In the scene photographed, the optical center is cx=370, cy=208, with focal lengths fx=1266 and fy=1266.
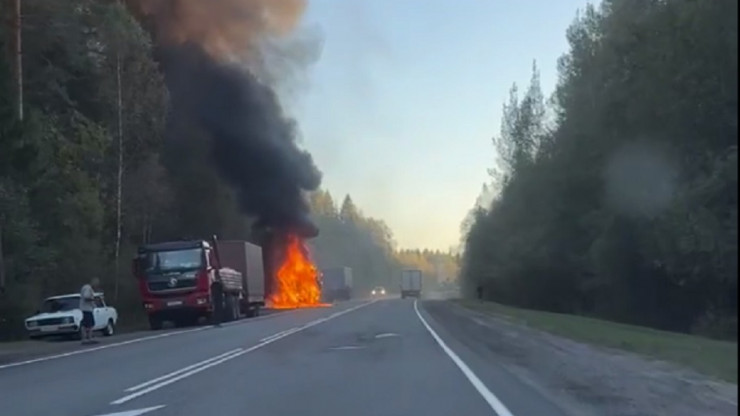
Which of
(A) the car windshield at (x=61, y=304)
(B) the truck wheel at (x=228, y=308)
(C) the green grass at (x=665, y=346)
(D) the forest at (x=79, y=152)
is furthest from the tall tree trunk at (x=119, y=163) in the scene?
(C) the green grass at (x=665, y=346)

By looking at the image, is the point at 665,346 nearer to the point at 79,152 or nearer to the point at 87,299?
the point at 87,299

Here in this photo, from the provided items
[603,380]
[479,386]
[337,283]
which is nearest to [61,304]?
[479,386]

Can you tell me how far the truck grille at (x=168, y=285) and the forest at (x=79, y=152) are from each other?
3683 millimetres

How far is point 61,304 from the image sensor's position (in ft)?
134

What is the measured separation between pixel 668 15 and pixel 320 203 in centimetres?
14544

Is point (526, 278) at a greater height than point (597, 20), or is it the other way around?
point (597, 20)

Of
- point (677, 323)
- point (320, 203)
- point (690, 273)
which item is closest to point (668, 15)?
point (690, 273)

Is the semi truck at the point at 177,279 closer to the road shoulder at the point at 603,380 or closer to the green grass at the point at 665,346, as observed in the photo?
the green grass at the point at 665,346

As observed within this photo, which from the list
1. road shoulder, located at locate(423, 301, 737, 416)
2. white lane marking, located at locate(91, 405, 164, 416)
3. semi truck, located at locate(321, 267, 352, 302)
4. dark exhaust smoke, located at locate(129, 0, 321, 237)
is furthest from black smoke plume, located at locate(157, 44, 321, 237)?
semi truck, located at locate(321, 267, 352, 302)

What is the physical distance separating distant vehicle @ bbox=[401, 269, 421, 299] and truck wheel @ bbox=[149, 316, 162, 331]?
82736mm

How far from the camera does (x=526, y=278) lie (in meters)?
77.1

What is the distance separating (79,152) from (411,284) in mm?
81938

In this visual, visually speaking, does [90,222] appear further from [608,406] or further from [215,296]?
[608,406]

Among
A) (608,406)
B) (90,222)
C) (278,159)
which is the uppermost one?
(278,159)
